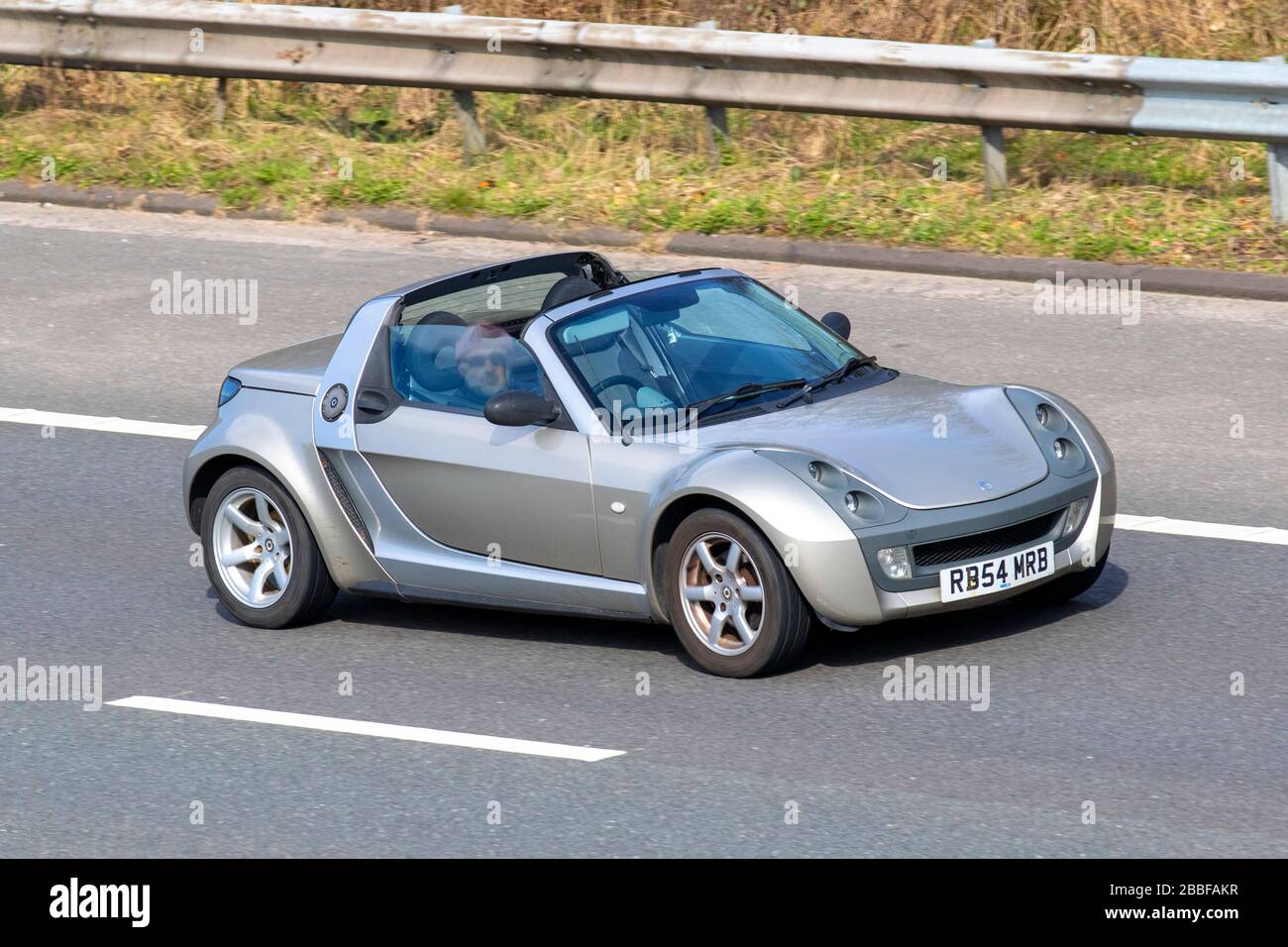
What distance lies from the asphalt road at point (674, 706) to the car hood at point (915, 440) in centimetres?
63

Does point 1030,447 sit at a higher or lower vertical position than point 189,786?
higher

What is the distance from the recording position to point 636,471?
298 inches

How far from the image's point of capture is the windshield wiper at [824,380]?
7941mm

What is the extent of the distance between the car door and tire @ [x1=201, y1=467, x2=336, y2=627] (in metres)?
0.48

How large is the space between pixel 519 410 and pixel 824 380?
4.15ft

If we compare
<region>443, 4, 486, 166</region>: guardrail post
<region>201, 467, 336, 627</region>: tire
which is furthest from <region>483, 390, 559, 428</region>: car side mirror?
<region>443, 4, 486, 166</region>: guardrail post

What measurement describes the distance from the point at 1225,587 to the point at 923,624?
4.28ft

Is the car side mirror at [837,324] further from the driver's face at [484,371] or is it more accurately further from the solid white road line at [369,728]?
the solid white road line at [369,728]

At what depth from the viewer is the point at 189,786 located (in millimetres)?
6754

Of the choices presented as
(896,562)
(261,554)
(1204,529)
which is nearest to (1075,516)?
(896,562)

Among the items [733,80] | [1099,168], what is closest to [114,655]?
[733,80]

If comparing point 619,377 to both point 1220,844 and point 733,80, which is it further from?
point 733,80

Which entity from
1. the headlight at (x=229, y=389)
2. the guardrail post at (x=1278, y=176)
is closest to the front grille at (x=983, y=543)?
the headlight at (x=229, y=389)

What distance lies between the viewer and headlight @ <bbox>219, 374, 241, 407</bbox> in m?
8.80
